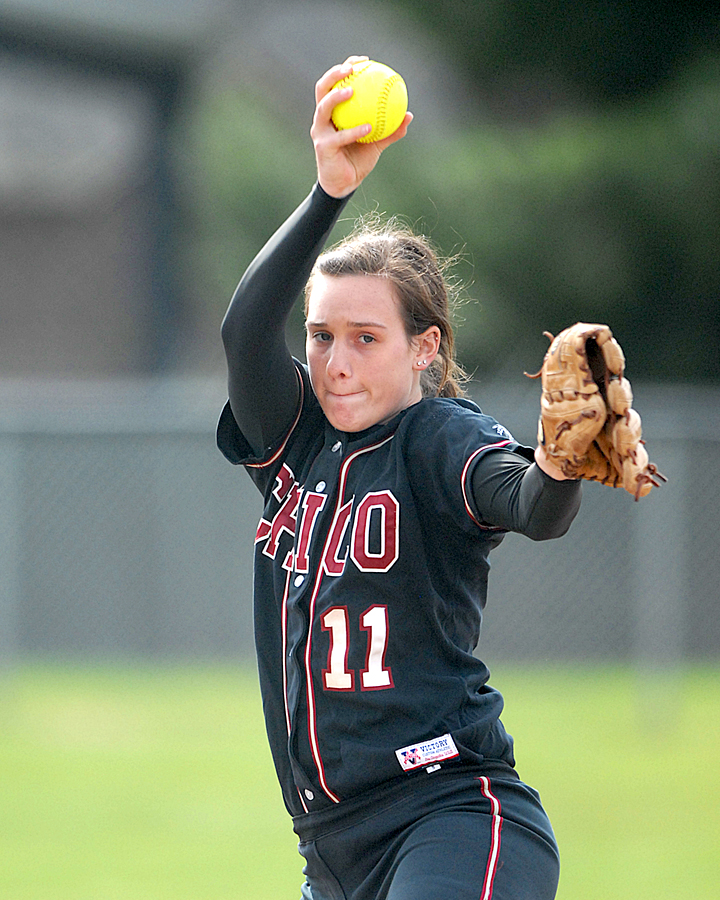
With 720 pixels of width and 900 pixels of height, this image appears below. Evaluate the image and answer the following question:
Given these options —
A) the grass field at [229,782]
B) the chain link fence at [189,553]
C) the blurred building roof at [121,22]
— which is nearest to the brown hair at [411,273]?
the grass field at [229,782]

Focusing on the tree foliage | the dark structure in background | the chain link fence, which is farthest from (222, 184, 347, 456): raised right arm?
the dark structure in background

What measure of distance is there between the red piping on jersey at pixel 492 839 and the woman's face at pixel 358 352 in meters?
0.73

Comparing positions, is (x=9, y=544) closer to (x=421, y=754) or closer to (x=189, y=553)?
(x=189, y=553)

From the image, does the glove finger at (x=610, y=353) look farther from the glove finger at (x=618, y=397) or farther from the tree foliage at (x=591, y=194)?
the tree foliage at (x=591, y=194)

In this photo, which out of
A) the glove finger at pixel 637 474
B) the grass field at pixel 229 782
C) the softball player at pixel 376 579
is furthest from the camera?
the grass field at pixel 229 782

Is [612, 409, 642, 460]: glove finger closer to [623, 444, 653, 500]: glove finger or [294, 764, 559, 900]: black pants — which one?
[623, 444, 653, 500]: glove finger

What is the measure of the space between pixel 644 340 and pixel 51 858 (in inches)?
271

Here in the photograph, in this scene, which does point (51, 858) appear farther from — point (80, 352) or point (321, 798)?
point (80, 352)

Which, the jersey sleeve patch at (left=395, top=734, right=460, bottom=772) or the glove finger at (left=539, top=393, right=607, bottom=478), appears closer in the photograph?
the glove finger at (left=539, top=393, right=607, bottom=478)

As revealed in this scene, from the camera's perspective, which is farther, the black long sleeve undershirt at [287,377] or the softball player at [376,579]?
the softball player at [376,579]

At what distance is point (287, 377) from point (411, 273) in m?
0.33

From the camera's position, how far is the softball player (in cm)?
220

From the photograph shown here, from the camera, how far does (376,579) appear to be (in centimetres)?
229

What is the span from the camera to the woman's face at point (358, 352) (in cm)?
238
